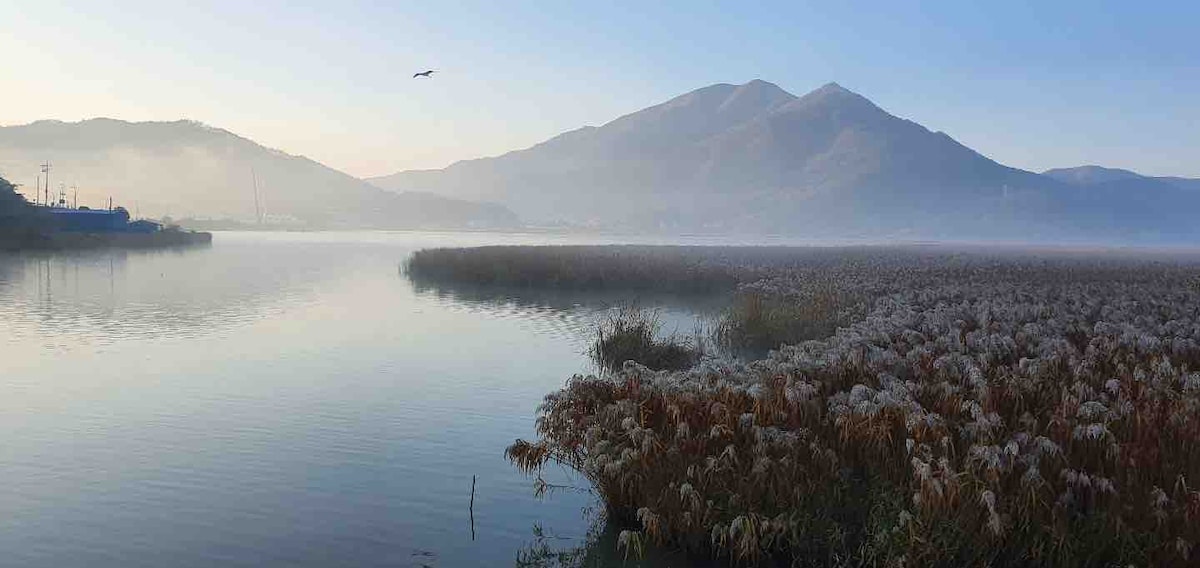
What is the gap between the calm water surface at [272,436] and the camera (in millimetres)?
14797

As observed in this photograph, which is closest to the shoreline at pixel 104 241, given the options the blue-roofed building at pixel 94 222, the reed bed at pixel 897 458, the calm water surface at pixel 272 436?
the blue-roofed building at pixel 94 222

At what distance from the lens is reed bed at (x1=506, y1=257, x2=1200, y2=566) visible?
12.0 meters

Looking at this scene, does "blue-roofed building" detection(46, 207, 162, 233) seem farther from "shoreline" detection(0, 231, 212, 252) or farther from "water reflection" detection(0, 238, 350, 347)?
"water reflection" detection(0, 238, 350, 347)

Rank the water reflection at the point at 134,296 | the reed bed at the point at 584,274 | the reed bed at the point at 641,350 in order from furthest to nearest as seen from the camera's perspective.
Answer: the reed bed at the point at 584,274 → the water reflection at the point at 134,296 → the reed bed at the point at 641,350

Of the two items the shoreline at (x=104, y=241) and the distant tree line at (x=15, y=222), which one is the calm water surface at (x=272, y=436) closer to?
the distant tree line at (x=15, y=222)

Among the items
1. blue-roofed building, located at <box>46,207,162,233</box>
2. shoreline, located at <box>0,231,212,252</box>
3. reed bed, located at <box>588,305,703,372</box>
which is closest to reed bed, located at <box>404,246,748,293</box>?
reed bed, located at <box>588,305,703,372</box>

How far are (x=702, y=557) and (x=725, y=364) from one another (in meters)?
5.24

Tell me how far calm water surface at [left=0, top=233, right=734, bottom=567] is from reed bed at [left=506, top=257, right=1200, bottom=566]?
5.84 feet

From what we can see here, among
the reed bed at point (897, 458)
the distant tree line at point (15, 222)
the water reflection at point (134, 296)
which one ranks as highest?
the distant tree line at point (15, 222)

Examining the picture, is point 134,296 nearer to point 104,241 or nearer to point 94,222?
point 104,241

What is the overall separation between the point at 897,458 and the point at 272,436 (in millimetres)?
13984

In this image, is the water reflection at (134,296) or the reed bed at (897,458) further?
the water reflection at (134,296)

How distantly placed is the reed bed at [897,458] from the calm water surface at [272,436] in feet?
5.84

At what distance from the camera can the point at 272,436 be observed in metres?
21.8
